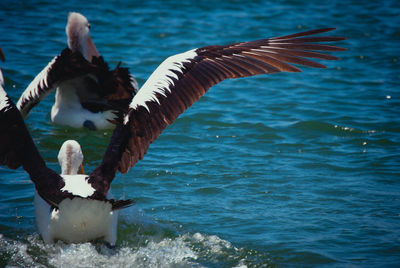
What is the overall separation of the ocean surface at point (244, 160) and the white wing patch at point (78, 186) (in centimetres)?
44

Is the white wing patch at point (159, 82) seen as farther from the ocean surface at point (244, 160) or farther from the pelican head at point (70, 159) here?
the ocean surface at point (244, 160)

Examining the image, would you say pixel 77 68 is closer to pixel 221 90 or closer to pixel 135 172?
pixel 135 172

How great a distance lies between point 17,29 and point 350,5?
266 inches

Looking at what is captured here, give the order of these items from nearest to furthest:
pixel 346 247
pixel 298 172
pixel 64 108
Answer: pixel 346 247 < pixel 298 172 < pixel 64 108

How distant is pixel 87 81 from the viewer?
6359 millimetres

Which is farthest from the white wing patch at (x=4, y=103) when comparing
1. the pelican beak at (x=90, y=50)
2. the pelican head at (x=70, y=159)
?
the pelican beak at (x=90, y=50)

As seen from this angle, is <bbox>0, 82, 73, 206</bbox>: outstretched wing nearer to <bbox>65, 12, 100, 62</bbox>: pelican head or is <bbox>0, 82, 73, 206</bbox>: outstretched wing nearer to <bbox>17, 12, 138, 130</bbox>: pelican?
<bbox>17, 12, 138, 130</bbox>: pelican

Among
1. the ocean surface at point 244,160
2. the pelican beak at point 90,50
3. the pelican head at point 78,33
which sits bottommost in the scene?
the ocean surface at point 244,160

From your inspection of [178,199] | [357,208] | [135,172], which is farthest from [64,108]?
[357,208]

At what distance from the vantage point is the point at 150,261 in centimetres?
393

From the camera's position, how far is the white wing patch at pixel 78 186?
147 inches

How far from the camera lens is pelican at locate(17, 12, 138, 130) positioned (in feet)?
19.5

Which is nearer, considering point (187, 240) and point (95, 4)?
point (187, 240)

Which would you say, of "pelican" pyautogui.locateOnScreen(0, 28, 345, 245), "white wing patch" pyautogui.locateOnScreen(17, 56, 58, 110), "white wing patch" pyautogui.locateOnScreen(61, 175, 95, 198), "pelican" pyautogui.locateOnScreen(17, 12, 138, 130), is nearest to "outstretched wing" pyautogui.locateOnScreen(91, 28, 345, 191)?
"pelican" pyautogui.locateOnScreen(0, 28, 345, 245)
